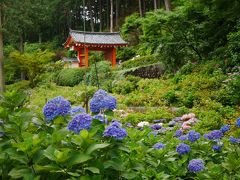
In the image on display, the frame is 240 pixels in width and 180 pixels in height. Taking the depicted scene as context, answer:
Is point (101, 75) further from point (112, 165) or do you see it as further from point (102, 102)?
point (112, 165)

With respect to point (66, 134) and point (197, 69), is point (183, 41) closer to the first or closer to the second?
point (197, 69)

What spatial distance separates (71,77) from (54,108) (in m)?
22.3

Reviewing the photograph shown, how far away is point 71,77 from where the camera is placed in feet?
79.4

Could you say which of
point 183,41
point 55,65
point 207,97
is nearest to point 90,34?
point 55,65

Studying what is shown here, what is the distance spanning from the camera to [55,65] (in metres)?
27.1

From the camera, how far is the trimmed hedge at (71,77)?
23938mm

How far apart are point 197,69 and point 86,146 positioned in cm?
1193

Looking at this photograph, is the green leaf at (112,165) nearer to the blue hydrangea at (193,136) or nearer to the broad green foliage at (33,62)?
the blue hydrangea at (193,136)

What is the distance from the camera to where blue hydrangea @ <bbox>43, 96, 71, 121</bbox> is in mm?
2098

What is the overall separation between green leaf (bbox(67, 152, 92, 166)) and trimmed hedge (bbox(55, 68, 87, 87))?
2165 centimetres

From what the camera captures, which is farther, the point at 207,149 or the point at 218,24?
the point at 218,24

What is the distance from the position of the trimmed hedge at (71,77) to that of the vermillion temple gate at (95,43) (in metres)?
2.41

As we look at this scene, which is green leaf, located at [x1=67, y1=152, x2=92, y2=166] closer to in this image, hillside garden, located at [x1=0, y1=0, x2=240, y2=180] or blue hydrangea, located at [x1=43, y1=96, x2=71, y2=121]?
hillside garden, located at [x1=0, y1=0, x2=240, y2=180]

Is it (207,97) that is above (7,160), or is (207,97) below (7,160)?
below
